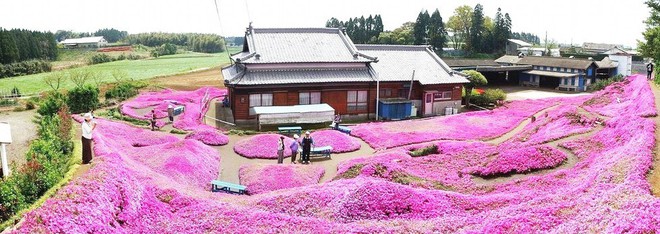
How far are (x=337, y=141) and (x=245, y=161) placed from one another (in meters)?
6.36

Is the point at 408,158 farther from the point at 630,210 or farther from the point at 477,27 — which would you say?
the point at 477,27

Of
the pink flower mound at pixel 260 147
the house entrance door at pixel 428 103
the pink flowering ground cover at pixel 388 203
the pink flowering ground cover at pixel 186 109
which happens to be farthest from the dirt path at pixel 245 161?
the house entrance door at pixel 428 103

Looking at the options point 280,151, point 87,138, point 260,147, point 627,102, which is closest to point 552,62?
point 627,102

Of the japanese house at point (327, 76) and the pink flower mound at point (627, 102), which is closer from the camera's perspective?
the pink flower mound at point (627, 102)

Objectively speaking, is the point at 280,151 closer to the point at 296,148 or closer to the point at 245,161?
the point at 296,148

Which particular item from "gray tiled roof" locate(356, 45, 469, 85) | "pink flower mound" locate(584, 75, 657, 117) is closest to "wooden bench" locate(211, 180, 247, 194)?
"pink flower mound" locate(584, 75, 657, 117)

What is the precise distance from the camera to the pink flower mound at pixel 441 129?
110ft

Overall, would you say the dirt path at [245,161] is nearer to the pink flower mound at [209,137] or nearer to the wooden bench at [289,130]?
the pink flower mound at [209,137]

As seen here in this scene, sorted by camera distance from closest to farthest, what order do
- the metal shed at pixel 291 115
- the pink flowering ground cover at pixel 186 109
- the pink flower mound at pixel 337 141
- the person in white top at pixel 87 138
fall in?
the person in white top at pixel 87 138
the pink flower mound at pixel 337 141
the pink flowering ground cover at pixel 186 109
the metal shed at pixel 291 115

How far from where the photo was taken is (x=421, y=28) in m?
111

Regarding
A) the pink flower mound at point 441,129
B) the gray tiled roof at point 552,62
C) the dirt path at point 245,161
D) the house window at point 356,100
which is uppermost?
the gray tiled roof at point 552,62

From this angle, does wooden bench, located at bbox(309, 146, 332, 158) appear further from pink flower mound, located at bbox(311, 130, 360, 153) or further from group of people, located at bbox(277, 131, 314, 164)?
pink flower mound, located at bbox(311, 130, 360, 153)

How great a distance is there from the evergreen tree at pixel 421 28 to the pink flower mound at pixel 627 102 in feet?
213

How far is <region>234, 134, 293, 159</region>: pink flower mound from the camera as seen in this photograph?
28.6 m
